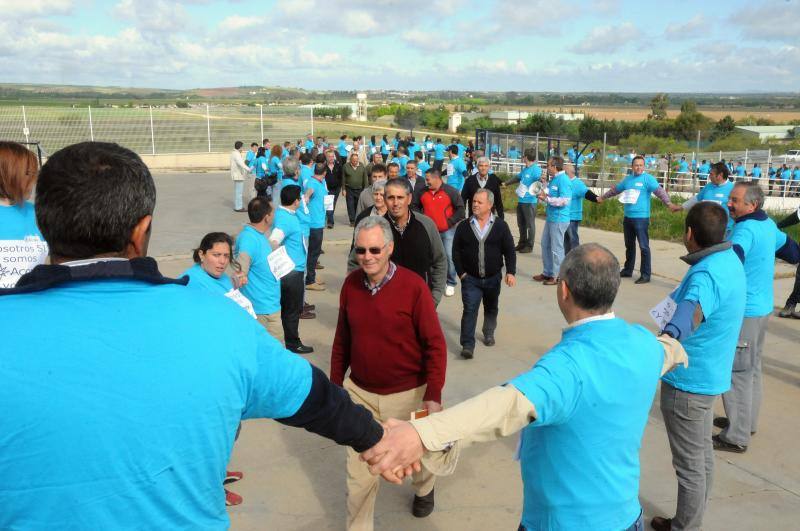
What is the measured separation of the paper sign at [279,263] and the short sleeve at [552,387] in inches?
155

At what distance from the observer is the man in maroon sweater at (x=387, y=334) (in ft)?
12.9

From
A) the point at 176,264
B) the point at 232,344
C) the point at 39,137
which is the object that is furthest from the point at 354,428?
the point at 39,137

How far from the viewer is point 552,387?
2.16 metres

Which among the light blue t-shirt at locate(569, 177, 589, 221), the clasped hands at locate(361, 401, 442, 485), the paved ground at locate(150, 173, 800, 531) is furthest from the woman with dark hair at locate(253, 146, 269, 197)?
the clasped hands at locate(361, 401, 442, 485)

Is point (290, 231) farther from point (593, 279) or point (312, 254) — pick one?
point (593, 279)

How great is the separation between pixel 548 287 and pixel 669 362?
7.71 m

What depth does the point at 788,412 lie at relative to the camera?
19.2ft

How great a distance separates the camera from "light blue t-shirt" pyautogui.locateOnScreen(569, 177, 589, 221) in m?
10.8

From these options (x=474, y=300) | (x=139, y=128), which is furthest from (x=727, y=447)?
(x=139, y=128)

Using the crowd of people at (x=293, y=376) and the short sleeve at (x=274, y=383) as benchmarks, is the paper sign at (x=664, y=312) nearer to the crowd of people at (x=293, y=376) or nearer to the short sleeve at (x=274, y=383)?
the crowd of people at (x=293, y=376)

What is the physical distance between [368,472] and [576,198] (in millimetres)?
8200

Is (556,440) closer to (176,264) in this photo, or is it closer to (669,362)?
(669,362)

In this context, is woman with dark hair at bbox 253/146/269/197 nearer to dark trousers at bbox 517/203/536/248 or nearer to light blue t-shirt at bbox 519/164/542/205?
dark trousers at bbox 517/203/536/248

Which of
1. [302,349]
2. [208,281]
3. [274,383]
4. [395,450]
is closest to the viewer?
[274,383]
